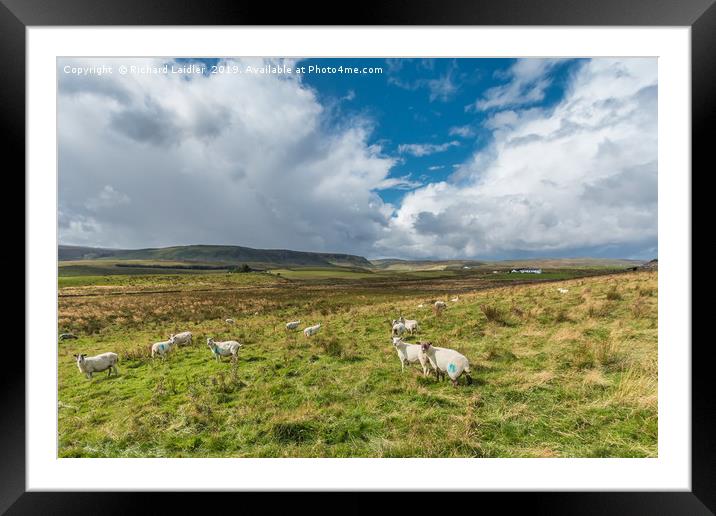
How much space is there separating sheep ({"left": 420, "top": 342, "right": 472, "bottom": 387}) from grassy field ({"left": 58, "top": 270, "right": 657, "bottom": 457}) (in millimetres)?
144

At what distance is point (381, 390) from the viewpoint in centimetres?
244

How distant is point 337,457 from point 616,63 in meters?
4.66

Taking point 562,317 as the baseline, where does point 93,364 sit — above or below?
below

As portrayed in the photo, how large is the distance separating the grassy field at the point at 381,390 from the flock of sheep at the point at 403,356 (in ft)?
0.44

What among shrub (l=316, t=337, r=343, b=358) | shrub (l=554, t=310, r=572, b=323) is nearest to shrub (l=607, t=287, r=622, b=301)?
shrub (l=554, t=310, r=572, b=323)

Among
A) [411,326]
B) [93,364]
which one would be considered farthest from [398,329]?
[93,364]

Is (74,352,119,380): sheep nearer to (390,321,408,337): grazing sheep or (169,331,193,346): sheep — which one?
(169,331,193,346): sheep

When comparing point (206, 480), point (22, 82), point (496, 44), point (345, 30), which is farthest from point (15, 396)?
point (496, 44)

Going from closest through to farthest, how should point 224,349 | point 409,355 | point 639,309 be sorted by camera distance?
1. point 409,355
2. point 639,309
3. point 224,349

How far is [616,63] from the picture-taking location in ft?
7.93

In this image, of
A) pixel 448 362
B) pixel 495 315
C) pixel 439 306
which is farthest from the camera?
pixel 439 306

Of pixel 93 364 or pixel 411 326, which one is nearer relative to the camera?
pixel 93 364

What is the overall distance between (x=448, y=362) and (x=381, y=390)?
750 millimetres

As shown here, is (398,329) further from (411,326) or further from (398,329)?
(411,326)
